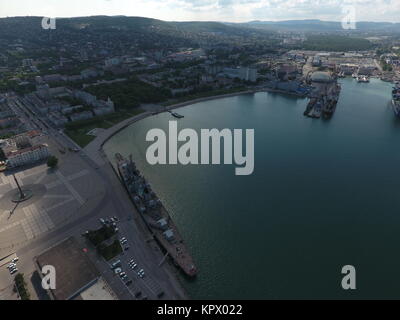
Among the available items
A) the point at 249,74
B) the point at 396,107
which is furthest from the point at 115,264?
the point at 249,74

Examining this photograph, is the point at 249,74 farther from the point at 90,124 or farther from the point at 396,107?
the point at 90,124

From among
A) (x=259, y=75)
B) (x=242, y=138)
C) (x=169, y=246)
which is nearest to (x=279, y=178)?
(x=242, y=138)

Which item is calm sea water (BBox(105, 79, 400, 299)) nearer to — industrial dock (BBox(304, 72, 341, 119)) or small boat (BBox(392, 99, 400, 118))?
industrial dock (BBox(304, 72, 341, 119))

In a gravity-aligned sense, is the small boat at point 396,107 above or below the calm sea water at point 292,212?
above

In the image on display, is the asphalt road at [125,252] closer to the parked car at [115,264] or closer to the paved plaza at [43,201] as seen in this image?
the parked car at [115,264]

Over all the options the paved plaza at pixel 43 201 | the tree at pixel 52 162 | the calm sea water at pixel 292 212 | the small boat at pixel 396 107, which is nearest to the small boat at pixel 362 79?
the small boat at pixel 396 107

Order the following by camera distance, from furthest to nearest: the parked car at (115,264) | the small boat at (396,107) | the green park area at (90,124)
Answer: the small boat at (396,107) < the green park area at (90,124) < the parked car at (115,264)

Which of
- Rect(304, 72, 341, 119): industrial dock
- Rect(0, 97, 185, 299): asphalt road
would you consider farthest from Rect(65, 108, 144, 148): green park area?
Rect(304, 72, 341, 119): industrial dock
